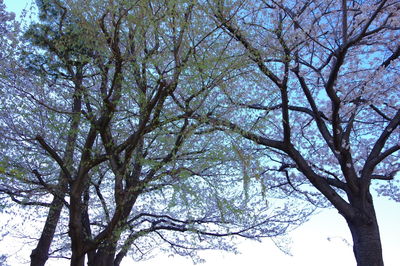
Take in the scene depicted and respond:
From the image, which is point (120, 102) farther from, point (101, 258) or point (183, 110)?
point (101, 258)

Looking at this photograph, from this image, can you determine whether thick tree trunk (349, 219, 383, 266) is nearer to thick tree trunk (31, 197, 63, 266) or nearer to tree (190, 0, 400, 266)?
tree (190, 0, 400, 266)

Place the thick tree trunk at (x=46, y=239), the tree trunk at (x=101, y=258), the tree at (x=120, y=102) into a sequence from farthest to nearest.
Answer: the thick tree trunk at (x=46, y=239) → the tree trunk at (x=101, y=258) → the tree at (x=120, y=102)

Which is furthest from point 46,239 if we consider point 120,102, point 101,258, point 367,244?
point 367,244

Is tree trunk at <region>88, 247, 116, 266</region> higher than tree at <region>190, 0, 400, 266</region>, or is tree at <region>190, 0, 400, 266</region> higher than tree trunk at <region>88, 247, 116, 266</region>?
tree at <region>190, 0, 400, 266</region>

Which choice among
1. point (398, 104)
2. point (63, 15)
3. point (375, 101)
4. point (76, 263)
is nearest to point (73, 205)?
point (76, 263)

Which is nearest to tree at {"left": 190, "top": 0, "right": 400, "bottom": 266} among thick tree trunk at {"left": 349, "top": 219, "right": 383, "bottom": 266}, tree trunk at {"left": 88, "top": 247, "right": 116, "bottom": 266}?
thick tree trunk at {"left": 349, "top": 219, "right": 383, "bottom": 266}

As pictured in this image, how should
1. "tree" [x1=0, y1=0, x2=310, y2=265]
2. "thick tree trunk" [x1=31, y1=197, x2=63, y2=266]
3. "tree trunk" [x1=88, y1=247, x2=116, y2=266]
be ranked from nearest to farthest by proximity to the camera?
"tree" [x1=0, y1=0, x2=310, y2=265]
"tree trunk" [x1=88, y1=247, x2=116, y2=266]
"thick tree trunk" [x1=31, y1=197, x2=63, y2=266]

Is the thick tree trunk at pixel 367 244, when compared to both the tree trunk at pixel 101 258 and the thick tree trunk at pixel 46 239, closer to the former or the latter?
the tree trunk at pixel 101 258

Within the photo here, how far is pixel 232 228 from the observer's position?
10.7 m

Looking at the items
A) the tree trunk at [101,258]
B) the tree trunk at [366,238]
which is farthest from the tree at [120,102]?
the tree trunk at [366,238]

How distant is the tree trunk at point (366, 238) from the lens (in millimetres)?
7645

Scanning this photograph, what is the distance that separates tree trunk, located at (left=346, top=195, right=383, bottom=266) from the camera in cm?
764

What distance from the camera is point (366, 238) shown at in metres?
7.86

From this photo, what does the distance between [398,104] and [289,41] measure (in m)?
4.26
